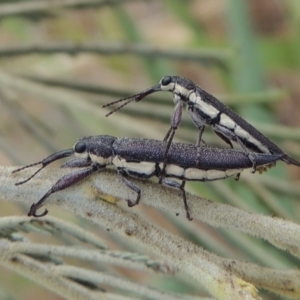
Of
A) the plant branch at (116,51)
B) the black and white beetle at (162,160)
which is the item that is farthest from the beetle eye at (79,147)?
the plant branch at (116,51)

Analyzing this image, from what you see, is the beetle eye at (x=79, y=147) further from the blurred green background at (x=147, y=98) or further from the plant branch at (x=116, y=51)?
the plant branch at (x=116, y=51)

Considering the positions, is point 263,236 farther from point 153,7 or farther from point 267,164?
point 153,7

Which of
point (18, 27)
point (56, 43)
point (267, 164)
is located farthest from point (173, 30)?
point (267, 164)

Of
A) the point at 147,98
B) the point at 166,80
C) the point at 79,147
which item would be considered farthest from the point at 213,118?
the point at 147,98

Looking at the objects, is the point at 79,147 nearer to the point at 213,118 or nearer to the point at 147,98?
the point at 213,118

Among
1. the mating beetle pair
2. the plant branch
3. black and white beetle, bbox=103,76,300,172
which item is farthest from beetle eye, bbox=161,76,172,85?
the plant branch

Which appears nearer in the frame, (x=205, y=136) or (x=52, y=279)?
(x=52, y=279)

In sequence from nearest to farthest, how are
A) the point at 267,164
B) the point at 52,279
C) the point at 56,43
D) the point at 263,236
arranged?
the point at 263,236, the point at 52,279, the point at 267,164, the point at 56,43

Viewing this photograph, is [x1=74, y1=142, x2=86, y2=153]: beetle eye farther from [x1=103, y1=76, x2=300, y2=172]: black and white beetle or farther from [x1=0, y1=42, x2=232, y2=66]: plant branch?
[x1=0, y1=42, x2=232, y2=66]: plant branch
